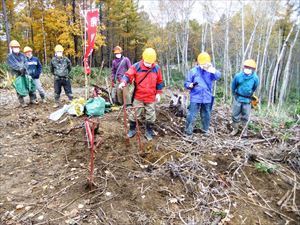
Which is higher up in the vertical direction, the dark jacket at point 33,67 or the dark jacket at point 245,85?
the dark jacket at point 33,67

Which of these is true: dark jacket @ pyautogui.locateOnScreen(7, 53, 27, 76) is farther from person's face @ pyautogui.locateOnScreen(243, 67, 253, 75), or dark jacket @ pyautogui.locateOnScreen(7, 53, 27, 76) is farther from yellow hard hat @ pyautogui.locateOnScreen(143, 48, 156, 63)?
person's face @ pyautogui.locateOnScreen(243, 67, 253, 75)

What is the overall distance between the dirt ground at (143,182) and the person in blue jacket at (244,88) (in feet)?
2.02

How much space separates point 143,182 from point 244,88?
3.06 meters

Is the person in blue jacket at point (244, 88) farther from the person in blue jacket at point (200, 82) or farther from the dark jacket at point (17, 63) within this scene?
the dark jacket at point (17, 63)

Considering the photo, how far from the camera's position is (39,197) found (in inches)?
136

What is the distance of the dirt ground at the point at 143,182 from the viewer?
124 inches

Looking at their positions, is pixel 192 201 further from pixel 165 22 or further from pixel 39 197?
pixel 165 22

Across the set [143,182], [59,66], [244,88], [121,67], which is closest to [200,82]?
[244,88]

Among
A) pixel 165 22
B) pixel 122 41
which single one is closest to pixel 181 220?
pixel 165 22

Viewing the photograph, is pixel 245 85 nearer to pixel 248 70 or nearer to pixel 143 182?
pixel 248 70

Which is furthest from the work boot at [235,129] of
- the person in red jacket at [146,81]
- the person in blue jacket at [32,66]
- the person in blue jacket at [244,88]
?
the person in blue jacket at [32,66]

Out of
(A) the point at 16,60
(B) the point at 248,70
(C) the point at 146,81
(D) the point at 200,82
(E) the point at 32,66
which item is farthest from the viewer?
(E) the point at 32,66

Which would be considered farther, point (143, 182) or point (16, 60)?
point (16, 60)

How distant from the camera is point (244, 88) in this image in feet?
18.1
